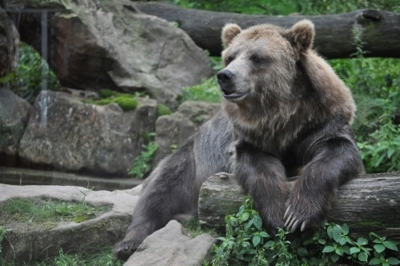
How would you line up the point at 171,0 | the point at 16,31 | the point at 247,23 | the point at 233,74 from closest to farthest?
the point at 233,74
the point at 16,31
the point at 247,23
the point at 171,0

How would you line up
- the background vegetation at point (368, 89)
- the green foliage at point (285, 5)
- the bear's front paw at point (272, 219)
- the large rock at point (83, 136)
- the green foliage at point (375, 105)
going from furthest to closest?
the green foliage at point (285, 5) → the large rock at point (83, 136) → the background vegetation at point (368, 89) → the green foliage at point (375, 105) → the bear's front paw at point (272, 219)

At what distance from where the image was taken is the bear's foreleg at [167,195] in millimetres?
5863

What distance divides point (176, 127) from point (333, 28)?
320 cm

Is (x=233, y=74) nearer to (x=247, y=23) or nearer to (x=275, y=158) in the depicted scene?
(x=275, y=158)

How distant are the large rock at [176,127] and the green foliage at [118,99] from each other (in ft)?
1.68

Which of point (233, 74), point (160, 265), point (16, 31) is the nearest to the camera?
point (160, 265)

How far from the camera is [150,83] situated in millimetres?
11305

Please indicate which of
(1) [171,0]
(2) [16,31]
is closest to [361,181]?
(2) [16,31]

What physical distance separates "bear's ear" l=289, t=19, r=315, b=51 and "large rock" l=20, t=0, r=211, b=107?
568 centimetres

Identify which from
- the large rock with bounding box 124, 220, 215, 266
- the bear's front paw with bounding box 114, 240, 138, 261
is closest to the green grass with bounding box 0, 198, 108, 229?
the bear's front paw with bounding box 114, 240, 138, 261

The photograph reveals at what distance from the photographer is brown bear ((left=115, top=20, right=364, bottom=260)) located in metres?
4.89

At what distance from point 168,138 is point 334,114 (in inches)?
202

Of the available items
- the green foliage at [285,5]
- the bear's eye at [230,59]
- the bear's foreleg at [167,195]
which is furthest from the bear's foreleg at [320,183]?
the green foliage at [285,5]

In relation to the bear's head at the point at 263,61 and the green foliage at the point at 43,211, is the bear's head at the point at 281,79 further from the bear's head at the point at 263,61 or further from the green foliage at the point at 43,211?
the green foliage at the point at 43,211
